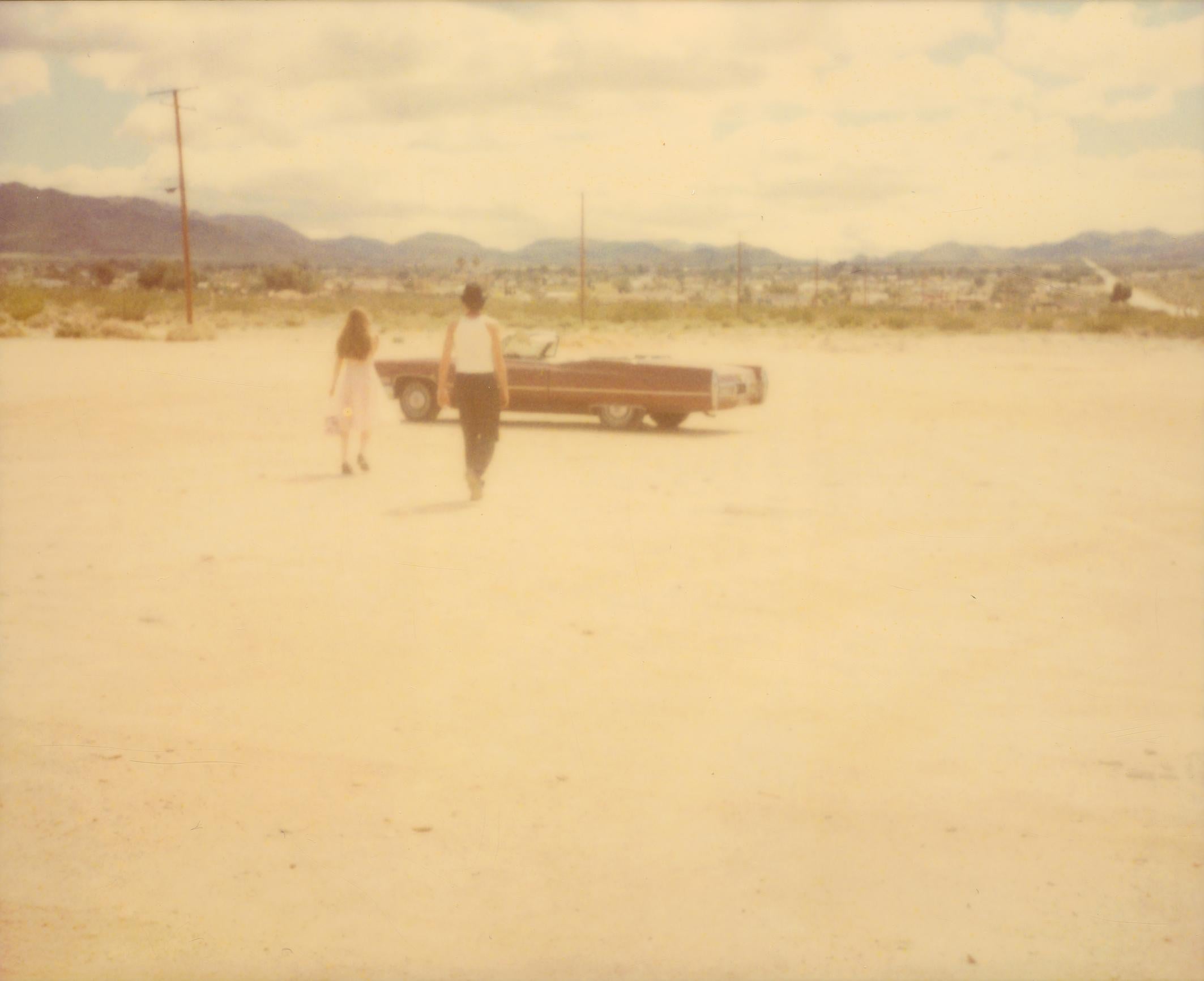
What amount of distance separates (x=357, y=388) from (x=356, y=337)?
25.2 inches

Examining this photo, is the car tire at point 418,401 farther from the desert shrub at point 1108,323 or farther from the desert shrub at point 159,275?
the desert shrub at point 159,275

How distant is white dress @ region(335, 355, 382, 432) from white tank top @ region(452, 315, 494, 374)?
2.56 m

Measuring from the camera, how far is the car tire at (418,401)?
15977mm

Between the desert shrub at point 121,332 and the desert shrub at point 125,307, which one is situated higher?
the desert shrub at point 125,307

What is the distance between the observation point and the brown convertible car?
14.5 m

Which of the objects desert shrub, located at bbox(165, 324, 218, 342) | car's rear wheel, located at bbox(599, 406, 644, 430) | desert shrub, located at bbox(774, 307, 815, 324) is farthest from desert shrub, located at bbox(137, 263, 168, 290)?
car's rear wheel, located at bbox(599, 406, 644, 430)

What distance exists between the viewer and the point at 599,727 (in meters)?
5.30

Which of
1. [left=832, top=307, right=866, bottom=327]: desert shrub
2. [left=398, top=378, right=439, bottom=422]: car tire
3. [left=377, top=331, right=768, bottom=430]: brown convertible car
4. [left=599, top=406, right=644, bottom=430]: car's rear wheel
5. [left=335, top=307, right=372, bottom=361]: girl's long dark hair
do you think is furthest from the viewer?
[left=832, top=307, right=866, bottom=327]: desert shrub

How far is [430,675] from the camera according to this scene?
5.92 metres

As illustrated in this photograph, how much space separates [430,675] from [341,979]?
8.24 feet

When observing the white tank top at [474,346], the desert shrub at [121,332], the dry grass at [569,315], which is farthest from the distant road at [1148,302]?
the white tank top at [474,346]

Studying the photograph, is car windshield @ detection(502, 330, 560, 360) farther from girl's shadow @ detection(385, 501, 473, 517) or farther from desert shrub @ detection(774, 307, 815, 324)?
desert shrub @ detection(774, 307, 815, 324)

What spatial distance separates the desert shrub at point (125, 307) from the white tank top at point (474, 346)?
40.5 metres

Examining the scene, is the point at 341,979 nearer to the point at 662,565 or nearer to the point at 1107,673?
the point at 1107,673
